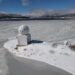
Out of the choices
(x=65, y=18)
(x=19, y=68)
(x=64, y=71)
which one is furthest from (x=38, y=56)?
(x=65, y=18)

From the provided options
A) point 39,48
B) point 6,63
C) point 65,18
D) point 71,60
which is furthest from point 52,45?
point 65,18

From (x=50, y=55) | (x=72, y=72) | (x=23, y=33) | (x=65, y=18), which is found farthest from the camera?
(x=65, y=18)

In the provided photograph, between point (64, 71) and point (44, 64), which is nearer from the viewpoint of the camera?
point (64, 71)

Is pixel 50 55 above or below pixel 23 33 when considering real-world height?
below

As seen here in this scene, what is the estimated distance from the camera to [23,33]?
9.50 m

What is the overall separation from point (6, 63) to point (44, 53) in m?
1.81

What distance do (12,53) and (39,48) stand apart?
1.38m

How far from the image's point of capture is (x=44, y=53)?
26.6ft

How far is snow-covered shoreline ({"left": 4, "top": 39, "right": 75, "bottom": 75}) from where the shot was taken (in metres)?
6.81

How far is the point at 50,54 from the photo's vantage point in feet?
26.0

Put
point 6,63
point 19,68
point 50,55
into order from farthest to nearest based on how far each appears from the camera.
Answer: point 50,55 < point 6,63 < point 19,68

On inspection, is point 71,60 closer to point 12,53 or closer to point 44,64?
point 44,64

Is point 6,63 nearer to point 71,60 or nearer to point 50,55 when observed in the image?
point 50,55

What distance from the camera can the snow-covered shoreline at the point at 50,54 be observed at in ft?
22.3
